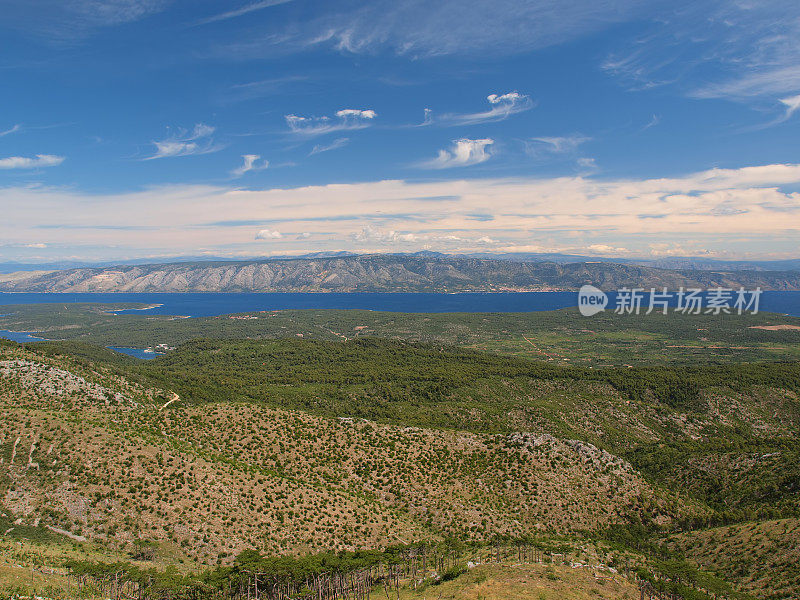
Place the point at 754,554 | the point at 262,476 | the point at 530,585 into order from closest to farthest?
the point at 530,585, the point at 754,554, the point at 262,476

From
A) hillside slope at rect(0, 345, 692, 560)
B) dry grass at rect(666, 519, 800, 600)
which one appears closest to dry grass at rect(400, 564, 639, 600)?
dry grass at rect(666, 519, 800, 600)

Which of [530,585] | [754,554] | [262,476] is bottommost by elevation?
[754,554]

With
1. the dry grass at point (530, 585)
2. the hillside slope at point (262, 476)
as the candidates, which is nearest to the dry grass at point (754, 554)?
the hillside slope at point (262, 476)

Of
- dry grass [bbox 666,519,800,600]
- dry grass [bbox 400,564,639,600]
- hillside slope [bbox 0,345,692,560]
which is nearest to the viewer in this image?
dry grass [bbox 400,564,639,600]

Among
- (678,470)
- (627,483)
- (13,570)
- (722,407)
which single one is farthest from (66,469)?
(722,407)

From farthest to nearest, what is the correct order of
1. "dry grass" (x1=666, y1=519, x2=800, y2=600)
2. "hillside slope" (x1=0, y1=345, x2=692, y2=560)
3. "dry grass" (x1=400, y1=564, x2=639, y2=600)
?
1. "hillside slope" (x1=0, y1=345, x2=692, y2=560)
2. "dry grass" (x1=666, y1=519, x2=800, y2=600)
3. "dry grass" (x1=400, y1=564, x2=639, y2=600)

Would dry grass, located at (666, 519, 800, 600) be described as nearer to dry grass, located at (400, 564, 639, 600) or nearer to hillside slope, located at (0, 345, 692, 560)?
hillside slope, located at (0, 345, 692, 560)

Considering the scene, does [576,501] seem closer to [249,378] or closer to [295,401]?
[295,401]

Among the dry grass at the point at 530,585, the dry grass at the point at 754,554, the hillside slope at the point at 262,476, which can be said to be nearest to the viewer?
the dry grass at the point at 530,585

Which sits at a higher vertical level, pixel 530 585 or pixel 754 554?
pixel 530 585

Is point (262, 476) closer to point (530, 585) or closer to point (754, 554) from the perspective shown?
point (530, 585)

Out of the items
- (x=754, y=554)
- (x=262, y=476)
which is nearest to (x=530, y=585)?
(x=754, y=554)

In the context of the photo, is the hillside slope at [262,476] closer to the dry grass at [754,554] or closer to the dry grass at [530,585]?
the dry grass at [754,554]
